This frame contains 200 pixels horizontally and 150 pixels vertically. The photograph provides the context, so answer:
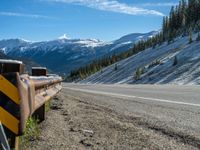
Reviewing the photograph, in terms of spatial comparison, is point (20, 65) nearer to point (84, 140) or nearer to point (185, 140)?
point (84, 140)

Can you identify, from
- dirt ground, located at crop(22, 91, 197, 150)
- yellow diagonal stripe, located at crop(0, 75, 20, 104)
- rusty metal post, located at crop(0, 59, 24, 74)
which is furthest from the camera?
dirt ground, located at crop(22, 91, 197, 150)

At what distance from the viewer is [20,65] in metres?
4.48

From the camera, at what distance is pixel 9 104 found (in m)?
3.92

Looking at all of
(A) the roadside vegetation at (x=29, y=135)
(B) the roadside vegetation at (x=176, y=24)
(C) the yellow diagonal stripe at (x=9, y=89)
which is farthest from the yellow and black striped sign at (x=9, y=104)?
(B) the roadside vegetation at (x=176, y=24)

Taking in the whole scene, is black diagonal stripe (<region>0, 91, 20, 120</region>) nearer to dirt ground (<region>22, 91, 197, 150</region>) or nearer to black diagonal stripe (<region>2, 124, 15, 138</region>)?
black diagonal stripe (<region>2, 124, 15, 138</region>)

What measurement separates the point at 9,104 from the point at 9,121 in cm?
14

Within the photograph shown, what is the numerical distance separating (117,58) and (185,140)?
13528cm

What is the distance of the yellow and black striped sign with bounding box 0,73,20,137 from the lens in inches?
152

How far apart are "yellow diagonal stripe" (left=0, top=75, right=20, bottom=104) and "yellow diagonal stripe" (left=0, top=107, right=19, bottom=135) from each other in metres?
0.13

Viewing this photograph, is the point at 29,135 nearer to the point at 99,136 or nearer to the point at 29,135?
the point at 29,135

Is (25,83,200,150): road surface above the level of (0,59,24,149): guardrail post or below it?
below

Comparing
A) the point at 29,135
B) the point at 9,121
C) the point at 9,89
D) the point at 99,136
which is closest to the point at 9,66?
the point at 9,89

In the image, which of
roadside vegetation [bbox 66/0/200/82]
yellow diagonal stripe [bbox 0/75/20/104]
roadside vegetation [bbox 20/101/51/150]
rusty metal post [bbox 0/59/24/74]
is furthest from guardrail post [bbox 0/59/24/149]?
roadside vegetation [bbox 66/0/200/82]

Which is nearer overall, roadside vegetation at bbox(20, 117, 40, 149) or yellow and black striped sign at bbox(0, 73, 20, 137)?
yellow and black striped sign at bbox(0, 73, 20, 137)
